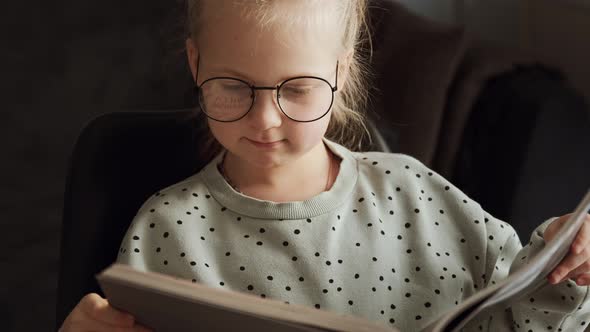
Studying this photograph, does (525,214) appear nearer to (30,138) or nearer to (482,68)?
(482,68)

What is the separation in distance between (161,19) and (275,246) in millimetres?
1085

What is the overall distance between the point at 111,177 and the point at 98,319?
1.26 ft

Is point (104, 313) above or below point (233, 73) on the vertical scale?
below

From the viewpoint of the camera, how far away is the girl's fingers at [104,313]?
1052mm

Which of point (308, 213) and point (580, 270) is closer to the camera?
point (580, 270)

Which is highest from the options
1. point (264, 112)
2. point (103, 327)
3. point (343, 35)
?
point (343, 35)

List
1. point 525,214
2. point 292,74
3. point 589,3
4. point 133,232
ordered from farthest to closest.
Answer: point 589,3 → point 525,214 → point 133,232 → point 292,74

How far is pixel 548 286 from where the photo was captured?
1.21 metres

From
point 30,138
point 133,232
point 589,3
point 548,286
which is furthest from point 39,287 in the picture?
point 589,3

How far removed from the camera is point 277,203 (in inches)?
50.7

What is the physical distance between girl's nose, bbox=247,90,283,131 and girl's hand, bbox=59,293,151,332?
0.32 metres

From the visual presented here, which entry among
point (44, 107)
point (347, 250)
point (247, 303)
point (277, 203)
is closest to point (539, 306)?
point (347, 250)

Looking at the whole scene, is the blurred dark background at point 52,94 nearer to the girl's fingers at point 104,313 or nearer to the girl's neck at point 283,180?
the girl's neck at point 283,180

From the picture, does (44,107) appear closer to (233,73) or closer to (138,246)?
(138,246)
